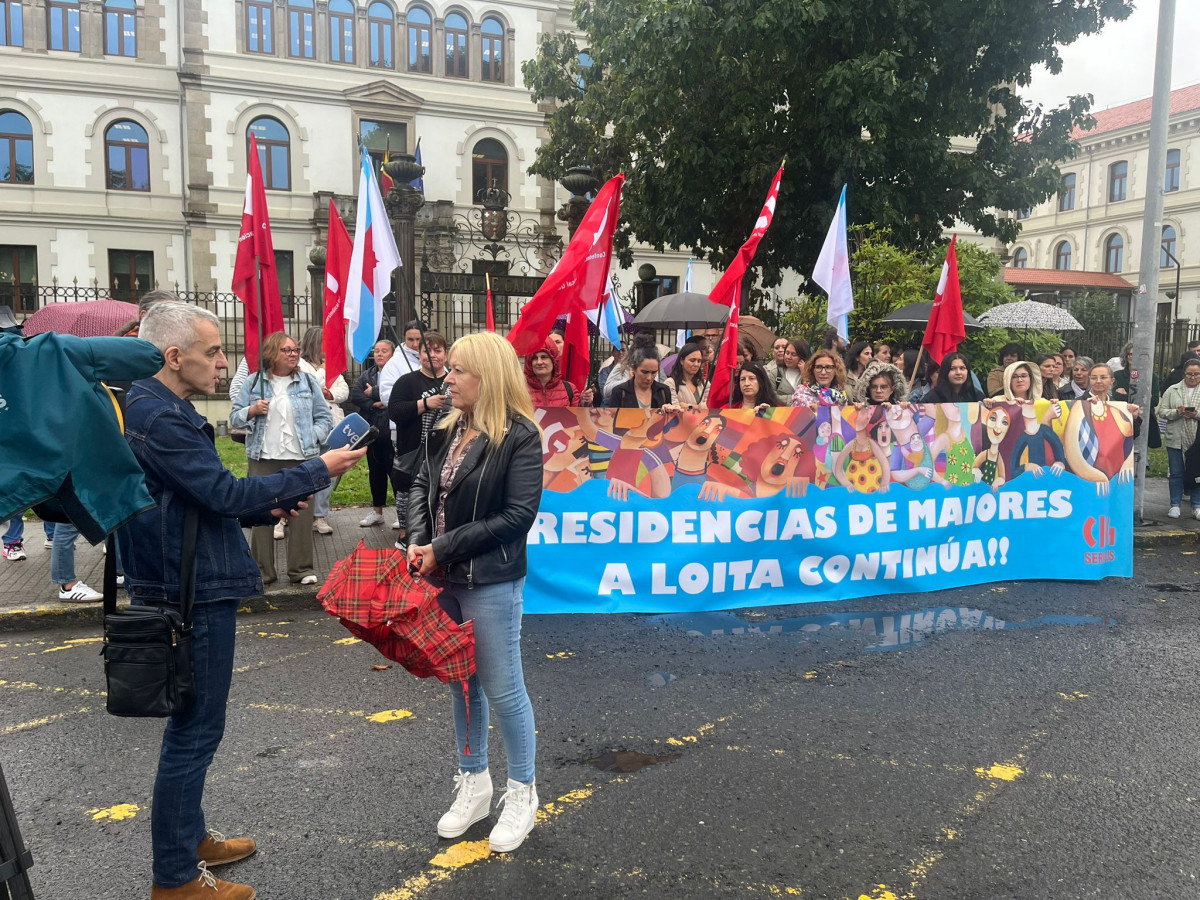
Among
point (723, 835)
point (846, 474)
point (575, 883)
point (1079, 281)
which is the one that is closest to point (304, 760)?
point (575, 883)

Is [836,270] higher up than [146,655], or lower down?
higher up

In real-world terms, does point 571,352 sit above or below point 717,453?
above

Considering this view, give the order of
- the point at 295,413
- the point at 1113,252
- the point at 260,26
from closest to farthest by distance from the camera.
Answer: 1. the point at 295,413
2. the point at 260,26
3. the point at 1113,252

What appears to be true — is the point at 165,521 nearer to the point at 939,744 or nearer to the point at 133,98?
the point at 939,744

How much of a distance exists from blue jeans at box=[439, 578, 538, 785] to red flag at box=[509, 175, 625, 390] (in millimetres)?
3091

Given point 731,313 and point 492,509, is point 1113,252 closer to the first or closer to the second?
point 731,313

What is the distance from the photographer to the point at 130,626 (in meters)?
2.75

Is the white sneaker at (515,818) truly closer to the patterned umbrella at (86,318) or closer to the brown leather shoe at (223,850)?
the brown leather shoe at (223,850)

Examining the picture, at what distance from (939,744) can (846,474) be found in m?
2.95

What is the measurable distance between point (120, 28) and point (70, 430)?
32.7m

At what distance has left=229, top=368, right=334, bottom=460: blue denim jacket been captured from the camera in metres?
6.97

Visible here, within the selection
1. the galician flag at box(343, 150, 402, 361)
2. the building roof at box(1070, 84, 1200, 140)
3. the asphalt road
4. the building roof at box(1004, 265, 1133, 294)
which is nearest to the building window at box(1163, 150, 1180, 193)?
the building roof at box(1070, 84, 1200, 140)

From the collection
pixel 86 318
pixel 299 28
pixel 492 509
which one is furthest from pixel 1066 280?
pixel 492 509

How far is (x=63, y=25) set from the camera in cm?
2861
